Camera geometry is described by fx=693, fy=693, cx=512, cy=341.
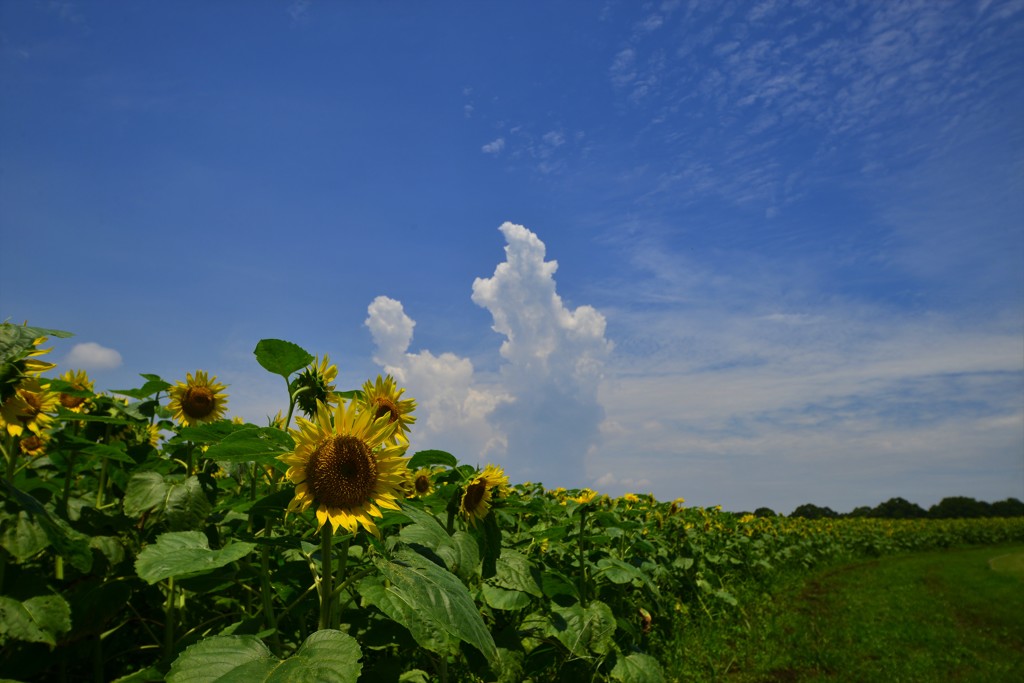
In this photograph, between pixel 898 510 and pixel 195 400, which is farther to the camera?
pixel 898 510

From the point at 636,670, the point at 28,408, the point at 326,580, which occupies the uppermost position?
the point at 28,408

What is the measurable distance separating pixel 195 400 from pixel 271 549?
117 centimetres

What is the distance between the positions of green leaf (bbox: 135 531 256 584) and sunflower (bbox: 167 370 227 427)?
1.41m

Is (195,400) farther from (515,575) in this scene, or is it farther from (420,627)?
(420,627)

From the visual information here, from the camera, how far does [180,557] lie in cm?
200

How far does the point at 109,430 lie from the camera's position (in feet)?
10.1

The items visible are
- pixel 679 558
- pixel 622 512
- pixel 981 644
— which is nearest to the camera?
pixel 622 512

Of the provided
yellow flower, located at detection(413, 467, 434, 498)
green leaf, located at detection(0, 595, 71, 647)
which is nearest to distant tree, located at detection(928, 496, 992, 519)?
yellow flower, located at detection(413, 467, 434, 498)

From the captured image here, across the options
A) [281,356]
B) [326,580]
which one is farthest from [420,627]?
[281,356]

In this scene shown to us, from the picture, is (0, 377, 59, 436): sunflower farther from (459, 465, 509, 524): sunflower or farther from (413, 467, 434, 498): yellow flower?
(459, 465, 509, 524): sunflower

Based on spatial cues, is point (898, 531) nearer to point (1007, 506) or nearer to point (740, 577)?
point (740, 577)

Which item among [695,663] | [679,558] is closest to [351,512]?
[695,663]

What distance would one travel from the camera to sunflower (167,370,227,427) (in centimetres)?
353

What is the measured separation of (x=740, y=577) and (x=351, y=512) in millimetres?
10289
